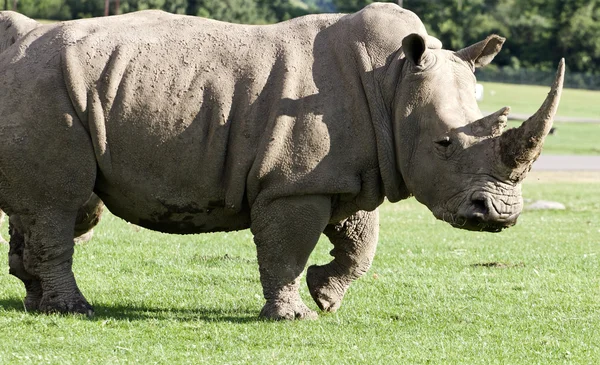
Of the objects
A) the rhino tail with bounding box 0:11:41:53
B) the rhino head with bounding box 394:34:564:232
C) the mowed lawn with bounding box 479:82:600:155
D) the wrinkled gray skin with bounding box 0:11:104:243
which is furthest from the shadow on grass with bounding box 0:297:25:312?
the mowed lawn with bounding box 479:82:600:155

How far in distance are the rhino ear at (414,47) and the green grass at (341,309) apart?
2.05 m

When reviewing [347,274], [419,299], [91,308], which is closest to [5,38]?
[91,308]

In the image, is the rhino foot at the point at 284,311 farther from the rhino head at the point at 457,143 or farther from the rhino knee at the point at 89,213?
the rhino knee at the point at 89,213

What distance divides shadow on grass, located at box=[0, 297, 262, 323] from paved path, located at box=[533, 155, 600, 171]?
19.7 meters

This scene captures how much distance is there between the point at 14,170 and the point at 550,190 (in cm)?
1579

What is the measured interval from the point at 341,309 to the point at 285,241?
4.06 ft

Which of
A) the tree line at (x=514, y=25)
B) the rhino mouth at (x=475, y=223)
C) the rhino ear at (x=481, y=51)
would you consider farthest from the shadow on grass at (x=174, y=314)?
the tree line at (x=514, y=25)

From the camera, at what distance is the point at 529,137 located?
26.1 ft

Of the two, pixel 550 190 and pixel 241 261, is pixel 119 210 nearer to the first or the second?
pixel 241 261

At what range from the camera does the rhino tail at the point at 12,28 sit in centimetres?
979

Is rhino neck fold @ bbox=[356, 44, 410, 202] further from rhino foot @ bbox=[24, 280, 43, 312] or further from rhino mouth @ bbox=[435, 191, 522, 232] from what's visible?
rhino foot @ bbox=[24, 280, 43, 312]

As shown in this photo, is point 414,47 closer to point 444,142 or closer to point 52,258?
point 444,142

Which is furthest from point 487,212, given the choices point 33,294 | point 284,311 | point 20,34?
point 20,34

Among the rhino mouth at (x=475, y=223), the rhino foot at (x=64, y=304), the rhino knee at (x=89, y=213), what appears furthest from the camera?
the rhino knee at (x=89, y=213)
